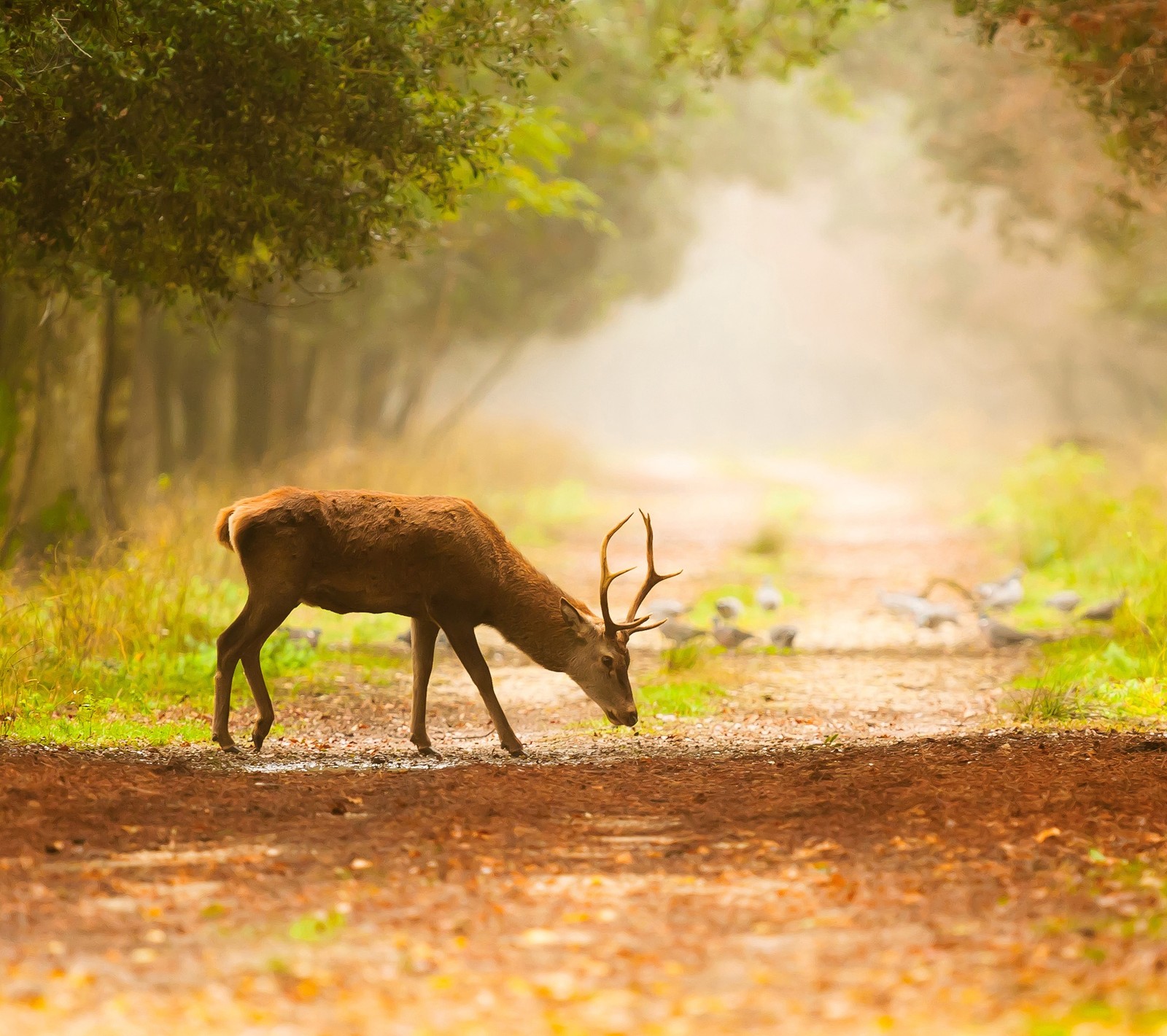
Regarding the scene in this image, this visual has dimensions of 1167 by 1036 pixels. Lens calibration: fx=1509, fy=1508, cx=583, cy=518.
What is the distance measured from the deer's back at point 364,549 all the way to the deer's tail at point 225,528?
37 millimetres

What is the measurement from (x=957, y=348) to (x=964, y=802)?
161 feet

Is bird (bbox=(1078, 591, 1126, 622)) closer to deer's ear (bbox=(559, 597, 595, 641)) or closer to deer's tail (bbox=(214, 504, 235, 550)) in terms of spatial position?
deer's ear (bbox=(559, 597, 595, 641))

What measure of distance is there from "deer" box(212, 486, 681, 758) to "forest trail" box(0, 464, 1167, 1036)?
1.28ft

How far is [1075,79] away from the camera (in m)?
9.49

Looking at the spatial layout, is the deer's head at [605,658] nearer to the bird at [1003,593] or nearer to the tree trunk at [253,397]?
the bird at [1003,593]

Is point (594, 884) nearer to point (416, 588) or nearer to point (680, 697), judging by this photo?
point (416, 588)

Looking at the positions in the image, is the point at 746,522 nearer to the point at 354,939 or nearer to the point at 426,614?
the point at 426,614

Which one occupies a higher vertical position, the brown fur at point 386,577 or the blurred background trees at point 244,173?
the blurred background trees at point 244,173

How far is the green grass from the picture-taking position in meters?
9.42

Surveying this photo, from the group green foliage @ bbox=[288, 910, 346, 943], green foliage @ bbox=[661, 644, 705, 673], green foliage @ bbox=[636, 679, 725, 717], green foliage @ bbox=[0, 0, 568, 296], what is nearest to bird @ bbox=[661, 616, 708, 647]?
green foliage @ bbox=[661, 644, 705, 673]

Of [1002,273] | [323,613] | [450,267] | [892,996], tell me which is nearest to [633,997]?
[892,996]

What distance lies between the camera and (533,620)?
8.36m

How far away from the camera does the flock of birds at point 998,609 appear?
1230 centimetres

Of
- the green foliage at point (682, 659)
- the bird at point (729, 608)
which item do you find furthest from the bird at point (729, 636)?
the bird at point (729, 608)
